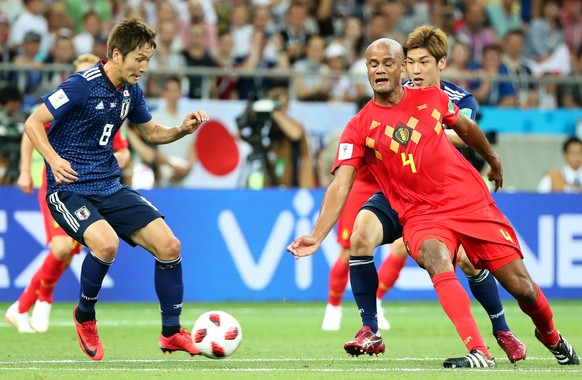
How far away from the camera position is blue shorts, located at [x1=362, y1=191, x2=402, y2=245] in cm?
827

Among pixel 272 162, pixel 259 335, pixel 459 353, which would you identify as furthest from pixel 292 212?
pixel 459 353

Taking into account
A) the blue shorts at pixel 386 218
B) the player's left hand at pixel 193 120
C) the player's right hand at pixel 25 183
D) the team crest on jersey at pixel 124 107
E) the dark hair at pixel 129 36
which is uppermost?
the dark hair at pixel 129 36

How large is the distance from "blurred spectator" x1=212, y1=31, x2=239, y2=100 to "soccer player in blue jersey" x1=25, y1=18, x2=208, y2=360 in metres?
7.62

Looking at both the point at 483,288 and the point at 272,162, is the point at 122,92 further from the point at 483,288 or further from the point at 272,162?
the point at 272,162

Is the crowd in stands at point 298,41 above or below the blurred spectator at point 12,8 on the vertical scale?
below

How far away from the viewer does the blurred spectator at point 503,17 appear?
19828mm

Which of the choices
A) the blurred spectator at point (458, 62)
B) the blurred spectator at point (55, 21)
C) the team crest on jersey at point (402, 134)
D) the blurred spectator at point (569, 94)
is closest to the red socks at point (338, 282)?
the team crest on jersey at point (402, 134)

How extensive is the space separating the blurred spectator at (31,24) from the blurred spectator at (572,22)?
28.9 ft

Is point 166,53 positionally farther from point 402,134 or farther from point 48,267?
point 402,134

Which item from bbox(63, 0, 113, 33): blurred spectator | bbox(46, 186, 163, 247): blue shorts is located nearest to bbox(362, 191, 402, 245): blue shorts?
bbox(46, 186, 163, 247): blue shorts

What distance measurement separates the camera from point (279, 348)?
9.26 m

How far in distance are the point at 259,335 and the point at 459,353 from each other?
2243 millimetres

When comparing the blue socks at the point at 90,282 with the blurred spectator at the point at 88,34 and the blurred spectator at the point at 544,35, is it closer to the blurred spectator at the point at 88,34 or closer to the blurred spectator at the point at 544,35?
the blurred spectator at the point at 88,34

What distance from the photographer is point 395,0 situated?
19.1 m
